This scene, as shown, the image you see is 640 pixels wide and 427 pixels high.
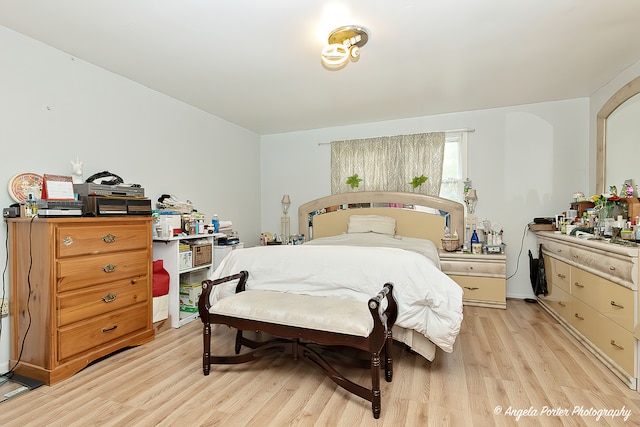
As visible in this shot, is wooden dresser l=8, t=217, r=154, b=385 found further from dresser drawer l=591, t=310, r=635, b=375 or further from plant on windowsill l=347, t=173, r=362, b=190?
dresser drawer l=591, t=310, r=635, b=375

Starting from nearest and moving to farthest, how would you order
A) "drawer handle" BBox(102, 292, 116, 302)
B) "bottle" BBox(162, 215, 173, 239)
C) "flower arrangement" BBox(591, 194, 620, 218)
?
1. "drawer handle" BBox(102, 292, 116, 302)
2. "flower arrangement" BBox(591, 194, 620, 218)
3. "bottle" BBox(162, 215, 173, 239)

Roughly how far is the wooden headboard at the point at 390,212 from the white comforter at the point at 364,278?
2.13 meters

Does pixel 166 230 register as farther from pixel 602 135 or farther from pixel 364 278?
pixel 602 135

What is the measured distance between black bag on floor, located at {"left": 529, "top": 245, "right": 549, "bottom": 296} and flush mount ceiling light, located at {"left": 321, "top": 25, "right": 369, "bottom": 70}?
306 centimetres

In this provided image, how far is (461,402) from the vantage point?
5.92 ft

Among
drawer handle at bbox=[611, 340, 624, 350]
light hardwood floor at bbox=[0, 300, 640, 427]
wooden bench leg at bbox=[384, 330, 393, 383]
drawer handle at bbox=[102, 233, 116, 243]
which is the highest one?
drawer handle at bbox=[102, 233, 116, 243]

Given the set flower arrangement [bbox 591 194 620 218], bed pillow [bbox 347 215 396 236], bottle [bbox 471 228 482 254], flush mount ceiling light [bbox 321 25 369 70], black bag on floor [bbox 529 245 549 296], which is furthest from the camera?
bed pillow [bbox 347 215 396 236]

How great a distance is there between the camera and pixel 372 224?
4188mm

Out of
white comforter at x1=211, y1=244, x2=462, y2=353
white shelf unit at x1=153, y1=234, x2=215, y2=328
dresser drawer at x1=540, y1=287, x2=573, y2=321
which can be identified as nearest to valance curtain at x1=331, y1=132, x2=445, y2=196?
dresser drawer at x1=540, y1=287, x2=573, y2=321

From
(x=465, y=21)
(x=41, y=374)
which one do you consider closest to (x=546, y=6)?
(x=465, y=21)

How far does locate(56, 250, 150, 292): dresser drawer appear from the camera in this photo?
209 cm

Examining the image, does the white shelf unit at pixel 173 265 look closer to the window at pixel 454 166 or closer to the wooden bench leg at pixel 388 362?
the wooden bench leg at pixel 388 362

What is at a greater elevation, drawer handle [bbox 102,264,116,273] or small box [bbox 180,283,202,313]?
drawer handle [bbox 102,264,116,273]

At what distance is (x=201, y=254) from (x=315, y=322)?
2.02 m
